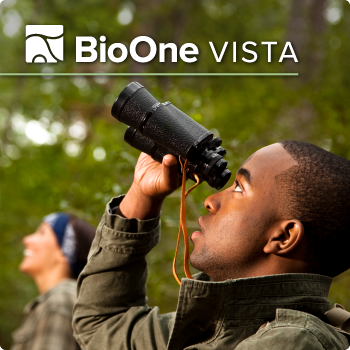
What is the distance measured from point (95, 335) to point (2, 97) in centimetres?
1114

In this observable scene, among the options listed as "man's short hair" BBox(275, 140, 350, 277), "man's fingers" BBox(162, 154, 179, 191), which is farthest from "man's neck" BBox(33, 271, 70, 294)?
"man's short hair" BBox(275, 140, 350, 277)

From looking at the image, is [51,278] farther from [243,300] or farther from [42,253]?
[243,300]

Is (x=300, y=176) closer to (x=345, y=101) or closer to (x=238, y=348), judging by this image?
(x=238, y=348)

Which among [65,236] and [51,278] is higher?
[65,236]

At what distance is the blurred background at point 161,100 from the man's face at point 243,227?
4.43 feet

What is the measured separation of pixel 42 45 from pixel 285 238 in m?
2.25

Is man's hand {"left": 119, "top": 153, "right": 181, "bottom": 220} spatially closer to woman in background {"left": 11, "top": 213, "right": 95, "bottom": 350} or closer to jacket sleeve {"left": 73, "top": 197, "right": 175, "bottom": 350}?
jacket sleeve {"left": 73, "top": 197, "right": 175, "bottom": 350}

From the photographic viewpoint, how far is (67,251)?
332 cm

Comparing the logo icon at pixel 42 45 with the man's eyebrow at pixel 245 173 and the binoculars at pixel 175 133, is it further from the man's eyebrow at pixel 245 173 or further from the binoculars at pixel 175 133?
the man's eyebrow at pixel 245 173

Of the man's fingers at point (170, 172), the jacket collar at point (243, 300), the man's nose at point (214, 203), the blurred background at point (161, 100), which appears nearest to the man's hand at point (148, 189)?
the man's fingers at point (170, 172)

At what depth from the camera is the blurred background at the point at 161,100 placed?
3.48 metres

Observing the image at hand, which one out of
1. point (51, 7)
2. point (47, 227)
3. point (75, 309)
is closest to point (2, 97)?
point (51, 7)

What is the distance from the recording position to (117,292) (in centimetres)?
180

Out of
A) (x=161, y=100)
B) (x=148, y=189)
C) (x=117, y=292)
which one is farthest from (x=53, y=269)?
(x=148, y=189)
